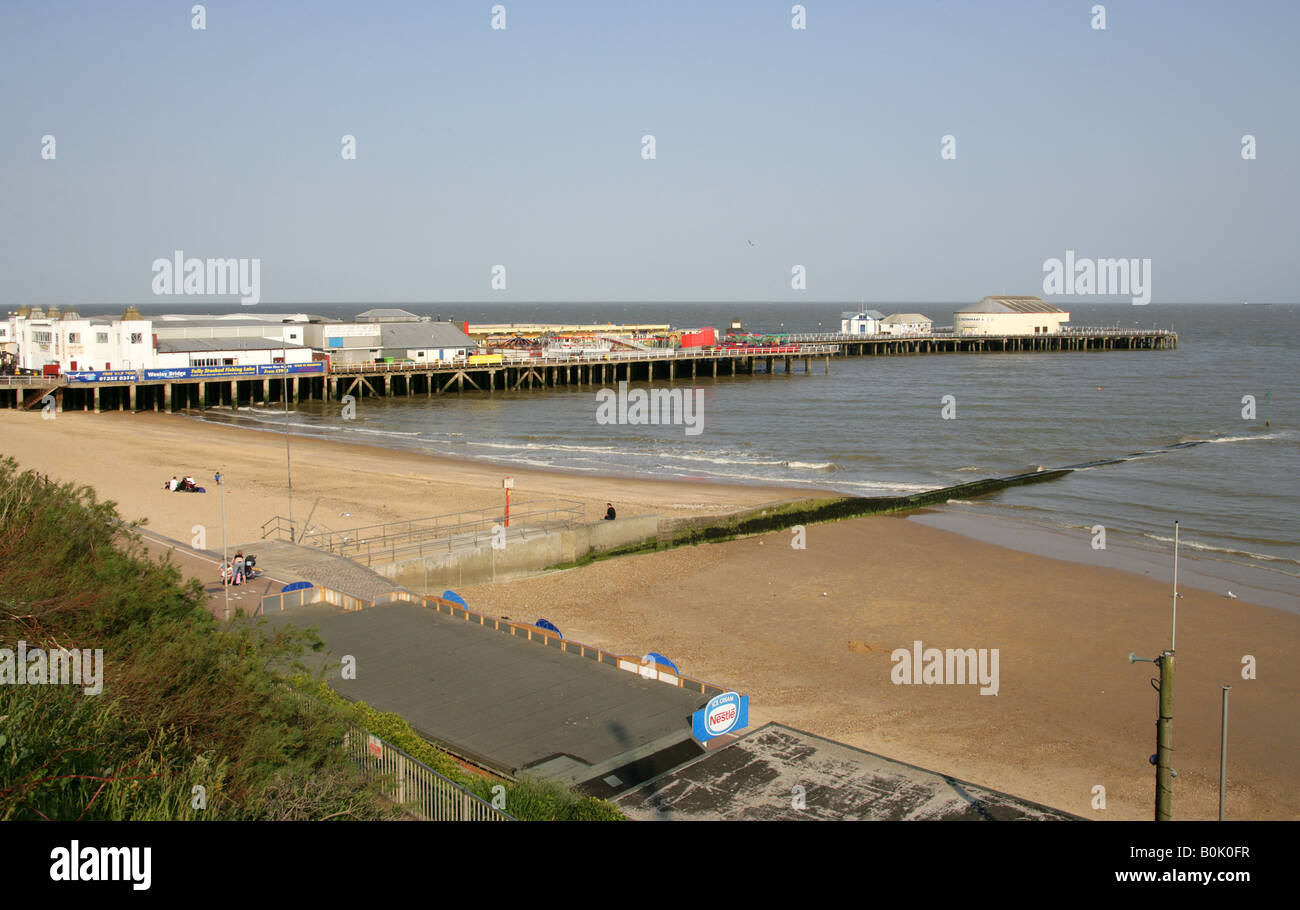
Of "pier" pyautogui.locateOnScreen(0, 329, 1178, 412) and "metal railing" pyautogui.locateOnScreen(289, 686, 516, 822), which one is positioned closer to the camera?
"metal railing" pyautogui.locateOnScreen(289, 686, 516, 822)

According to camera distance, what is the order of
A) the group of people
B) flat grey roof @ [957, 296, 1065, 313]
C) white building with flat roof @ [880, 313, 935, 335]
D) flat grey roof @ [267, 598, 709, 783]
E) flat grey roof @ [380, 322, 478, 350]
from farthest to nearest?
flat grey roof @ [957, 296, 1065, 313], white building with flat roof @ [880, 313, 935, 335], flat grey roof @ [380, 322, 478, 350], the group of people, flat grey roof @ [267, 598, 709, 783]

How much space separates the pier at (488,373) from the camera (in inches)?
2440

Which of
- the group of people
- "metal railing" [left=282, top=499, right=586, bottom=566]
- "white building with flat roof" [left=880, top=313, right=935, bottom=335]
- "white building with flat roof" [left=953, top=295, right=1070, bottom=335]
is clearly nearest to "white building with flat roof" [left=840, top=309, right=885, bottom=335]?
"white building with flat roof" [left=880, top=313, right=935, bottom=335]

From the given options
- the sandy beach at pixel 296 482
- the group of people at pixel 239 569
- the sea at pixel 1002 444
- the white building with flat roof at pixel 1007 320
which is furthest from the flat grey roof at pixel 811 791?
the white building with flat roof at pixel 1007 320

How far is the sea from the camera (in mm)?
31953

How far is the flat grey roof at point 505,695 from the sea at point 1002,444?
14761 mm

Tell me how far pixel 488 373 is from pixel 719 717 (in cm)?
7213

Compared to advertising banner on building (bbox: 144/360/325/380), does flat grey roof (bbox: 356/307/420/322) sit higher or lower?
higher

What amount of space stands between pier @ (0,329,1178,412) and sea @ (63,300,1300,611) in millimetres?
2315

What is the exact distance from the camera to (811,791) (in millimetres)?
12422

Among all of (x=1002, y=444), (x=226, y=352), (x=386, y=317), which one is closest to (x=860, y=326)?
(x=386, y=317)

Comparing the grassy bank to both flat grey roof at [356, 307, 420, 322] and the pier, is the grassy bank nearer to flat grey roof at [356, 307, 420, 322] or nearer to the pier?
the pier

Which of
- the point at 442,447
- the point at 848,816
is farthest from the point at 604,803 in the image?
the point at 442,447

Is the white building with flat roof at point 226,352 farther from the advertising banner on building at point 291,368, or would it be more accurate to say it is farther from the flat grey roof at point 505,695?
the flat grey roof at point 505,695
